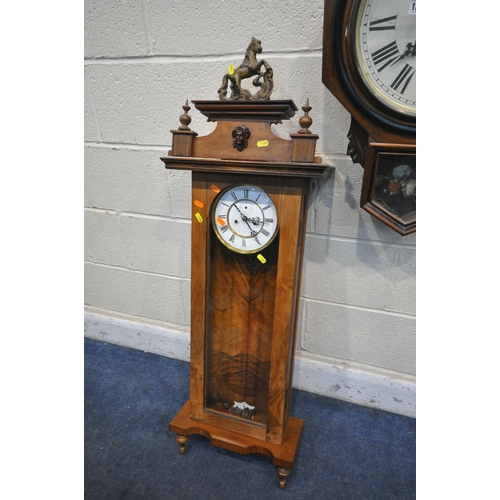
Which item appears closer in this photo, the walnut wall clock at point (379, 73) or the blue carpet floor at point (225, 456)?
the walnut wall clock at point (379, 73)

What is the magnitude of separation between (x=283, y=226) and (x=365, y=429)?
0.84 meters

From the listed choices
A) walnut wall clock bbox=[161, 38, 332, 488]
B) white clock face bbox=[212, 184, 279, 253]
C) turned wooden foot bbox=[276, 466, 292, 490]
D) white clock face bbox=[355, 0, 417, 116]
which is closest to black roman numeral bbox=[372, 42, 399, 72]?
white clock face bbox=[355, 0, 417, 116]

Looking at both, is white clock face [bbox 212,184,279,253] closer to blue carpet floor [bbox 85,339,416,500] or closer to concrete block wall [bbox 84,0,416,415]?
concrete block wall [bbox 84,0,416,415]

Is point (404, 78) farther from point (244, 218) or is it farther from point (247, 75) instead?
point (244, 218)

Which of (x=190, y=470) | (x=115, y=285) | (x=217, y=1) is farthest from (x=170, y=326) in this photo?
(x=217, y=1)

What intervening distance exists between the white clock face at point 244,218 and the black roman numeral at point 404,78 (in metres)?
0.40

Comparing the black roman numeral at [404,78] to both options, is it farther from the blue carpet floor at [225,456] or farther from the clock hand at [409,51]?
the blue carpet floor at [225,456]

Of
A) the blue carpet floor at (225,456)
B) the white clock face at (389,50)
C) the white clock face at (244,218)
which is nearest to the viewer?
the white clock face at (389,50)

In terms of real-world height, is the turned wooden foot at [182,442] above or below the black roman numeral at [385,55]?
below

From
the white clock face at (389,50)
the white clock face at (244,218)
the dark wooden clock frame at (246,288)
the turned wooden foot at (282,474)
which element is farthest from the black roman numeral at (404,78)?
the turned wooden foot at (282,474)

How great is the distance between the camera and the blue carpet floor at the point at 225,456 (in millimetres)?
948

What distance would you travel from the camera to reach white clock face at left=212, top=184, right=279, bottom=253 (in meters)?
0.84

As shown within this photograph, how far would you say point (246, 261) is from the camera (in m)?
0.94

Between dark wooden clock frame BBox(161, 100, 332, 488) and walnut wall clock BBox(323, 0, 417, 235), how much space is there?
14 cm
